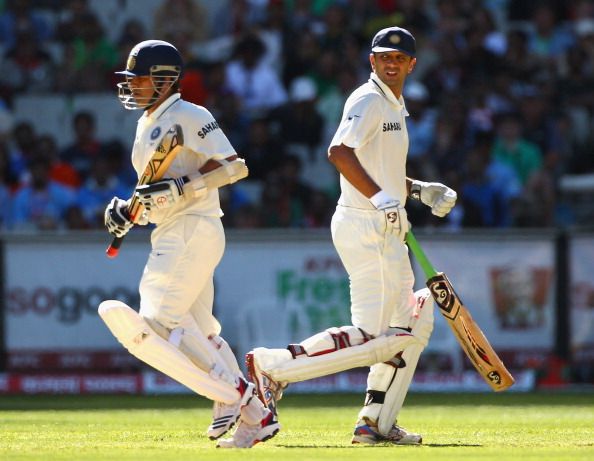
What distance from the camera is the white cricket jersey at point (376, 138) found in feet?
22.9

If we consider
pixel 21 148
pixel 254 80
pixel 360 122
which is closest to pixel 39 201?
pixel 21 148

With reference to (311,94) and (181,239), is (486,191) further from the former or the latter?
(181,239)

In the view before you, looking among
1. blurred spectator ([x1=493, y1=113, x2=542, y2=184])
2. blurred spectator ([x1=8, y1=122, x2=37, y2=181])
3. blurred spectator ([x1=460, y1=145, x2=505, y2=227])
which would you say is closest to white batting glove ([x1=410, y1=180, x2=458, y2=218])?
blurred spectator ([x1=460, y1=145, x2=505, y2=227])

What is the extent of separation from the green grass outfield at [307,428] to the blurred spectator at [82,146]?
324 cm

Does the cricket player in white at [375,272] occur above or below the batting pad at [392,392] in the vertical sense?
above

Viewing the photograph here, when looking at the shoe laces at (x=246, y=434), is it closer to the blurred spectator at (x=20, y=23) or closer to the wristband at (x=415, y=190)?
the wristband at (x=415, y=190)

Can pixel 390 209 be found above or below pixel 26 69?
below

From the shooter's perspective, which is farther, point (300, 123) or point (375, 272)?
point (300, 123)

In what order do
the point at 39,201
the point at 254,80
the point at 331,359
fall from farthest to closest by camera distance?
the point at 254,80
the point at 39,201
the point at 331,359

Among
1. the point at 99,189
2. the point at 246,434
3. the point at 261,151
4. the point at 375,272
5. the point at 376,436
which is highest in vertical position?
the point at 375,272

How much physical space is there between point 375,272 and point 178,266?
973 mm

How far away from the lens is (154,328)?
6742 millimetres

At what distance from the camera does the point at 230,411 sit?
6.82m

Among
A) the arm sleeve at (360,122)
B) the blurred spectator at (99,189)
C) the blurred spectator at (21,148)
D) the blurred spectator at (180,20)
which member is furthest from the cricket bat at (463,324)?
the blurred spectator at (180,20)
